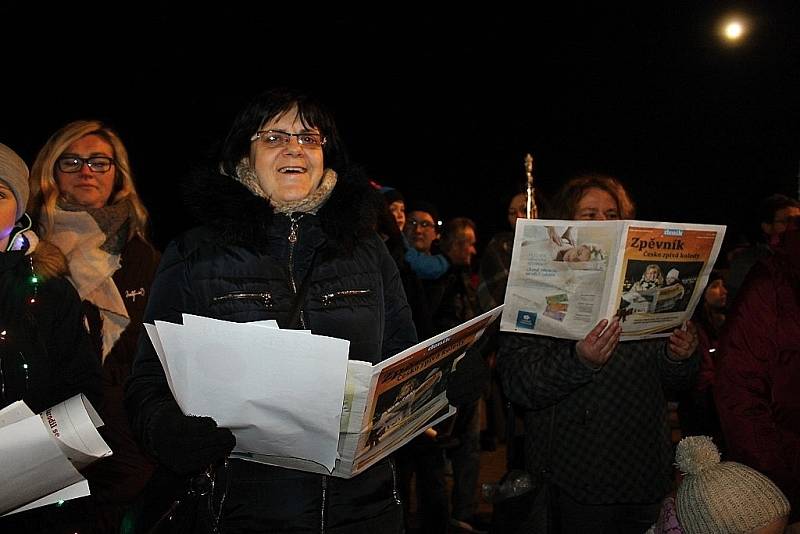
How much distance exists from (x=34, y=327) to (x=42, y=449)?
676mm

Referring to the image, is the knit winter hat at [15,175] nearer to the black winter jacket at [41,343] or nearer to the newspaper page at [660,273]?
the black winter jacket at [41,343]

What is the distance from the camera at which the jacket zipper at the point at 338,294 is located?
246 cm

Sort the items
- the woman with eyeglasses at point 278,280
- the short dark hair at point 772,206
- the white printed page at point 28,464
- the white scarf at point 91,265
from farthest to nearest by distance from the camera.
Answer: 1. the short dark hair at point 772,206
2. the white scarf at point 91,265
3. the woman with eyeglasses at point 278,280
4. the white printed page at point 28,464

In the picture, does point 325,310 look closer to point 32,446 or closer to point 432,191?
point 32,446

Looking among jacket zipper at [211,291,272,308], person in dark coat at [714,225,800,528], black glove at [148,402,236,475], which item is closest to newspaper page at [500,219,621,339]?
person in dark coat at [714,225,800,528]

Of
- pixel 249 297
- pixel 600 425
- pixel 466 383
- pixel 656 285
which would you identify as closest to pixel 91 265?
pixel 249 297

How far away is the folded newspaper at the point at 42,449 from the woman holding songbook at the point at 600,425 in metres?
1.77

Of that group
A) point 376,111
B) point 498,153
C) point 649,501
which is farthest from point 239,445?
point 498,153

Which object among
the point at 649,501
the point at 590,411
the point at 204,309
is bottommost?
the point at 649,501

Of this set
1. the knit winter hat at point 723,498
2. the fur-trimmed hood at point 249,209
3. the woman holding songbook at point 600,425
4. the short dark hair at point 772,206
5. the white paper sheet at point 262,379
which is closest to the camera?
the white paper sheet at point 262,379

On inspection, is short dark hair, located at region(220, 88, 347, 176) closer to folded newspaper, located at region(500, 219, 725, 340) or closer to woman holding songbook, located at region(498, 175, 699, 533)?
folded newspaper, located at region(500, 219, 725, 340)

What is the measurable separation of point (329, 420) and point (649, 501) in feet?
6.13

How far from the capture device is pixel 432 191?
21016 mm

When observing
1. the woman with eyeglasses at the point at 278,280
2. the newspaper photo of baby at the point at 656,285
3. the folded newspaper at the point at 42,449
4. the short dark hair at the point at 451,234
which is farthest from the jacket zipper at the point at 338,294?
the short dark hair at the point at 451,234
